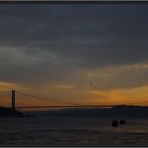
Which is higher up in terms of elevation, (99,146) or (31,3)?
(31,3)

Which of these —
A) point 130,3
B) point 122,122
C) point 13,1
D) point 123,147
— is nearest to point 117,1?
point 130,3

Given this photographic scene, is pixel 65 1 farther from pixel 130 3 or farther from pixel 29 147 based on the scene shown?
pixel 29 147

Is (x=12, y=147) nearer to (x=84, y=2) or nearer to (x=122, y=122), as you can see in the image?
(x=84, y=2)

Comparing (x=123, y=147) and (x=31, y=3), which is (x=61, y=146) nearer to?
(x=123, y=147)

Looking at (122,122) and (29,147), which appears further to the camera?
(122,122)

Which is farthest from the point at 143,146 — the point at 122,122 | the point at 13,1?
the point at 122,122

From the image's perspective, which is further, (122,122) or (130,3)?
(122,122)

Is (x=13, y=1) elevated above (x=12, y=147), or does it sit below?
above
